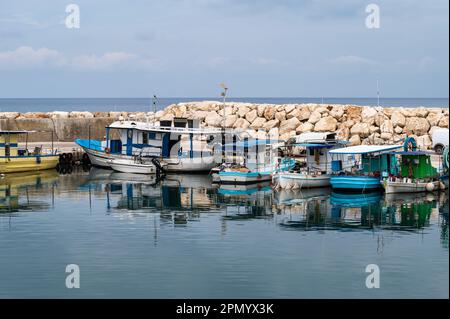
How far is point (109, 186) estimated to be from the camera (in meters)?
42.6

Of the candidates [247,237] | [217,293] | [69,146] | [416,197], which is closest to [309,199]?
[416,197]

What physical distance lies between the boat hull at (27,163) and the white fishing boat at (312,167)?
16.5 m

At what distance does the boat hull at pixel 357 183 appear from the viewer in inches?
1510

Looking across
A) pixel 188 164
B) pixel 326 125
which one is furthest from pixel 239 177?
pixel 326 125

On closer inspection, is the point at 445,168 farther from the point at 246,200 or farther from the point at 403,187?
the point at 246,200

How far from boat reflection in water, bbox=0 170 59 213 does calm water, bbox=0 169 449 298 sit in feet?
0.37

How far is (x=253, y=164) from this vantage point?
1748 inches

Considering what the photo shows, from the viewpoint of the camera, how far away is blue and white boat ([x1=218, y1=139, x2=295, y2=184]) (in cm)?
4175

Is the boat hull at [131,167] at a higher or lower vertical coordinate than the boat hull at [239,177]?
higher

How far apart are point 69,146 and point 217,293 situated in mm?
40078

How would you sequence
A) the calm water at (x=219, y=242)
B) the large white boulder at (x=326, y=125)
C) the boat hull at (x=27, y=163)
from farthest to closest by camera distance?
the large white boulder at (x=326, y=125), the boat hull at (x=27, y=163), the calm water at (x=219, y=242)

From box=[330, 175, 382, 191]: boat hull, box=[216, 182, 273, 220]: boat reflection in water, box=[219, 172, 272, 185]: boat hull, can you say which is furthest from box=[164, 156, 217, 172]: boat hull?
box=[330, 175, 382, 191]: boat hull

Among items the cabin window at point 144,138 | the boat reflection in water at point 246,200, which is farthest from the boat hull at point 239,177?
the cabin window at point 144,138

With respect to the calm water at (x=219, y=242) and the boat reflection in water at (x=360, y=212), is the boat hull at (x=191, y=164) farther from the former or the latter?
the boat reflection in water at (x=360, y=212)
